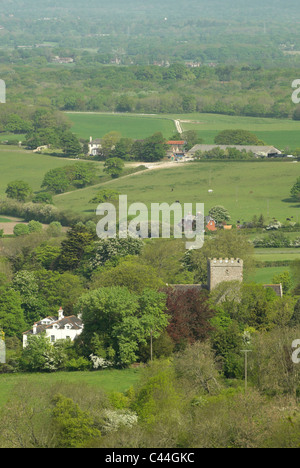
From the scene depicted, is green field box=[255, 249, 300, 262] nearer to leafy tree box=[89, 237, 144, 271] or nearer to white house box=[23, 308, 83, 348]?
leafy tree box=[89, 237, 144, 271]

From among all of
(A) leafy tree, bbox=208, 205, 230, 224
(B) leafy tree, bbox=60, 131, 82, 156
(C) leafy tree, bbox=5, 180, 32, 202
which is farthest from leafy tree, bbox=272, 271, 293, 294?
(B) leafy tree, bbox=60, 131, 82, 156

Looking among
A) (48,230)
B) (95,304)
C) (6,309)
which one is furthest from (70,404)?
(48,230)

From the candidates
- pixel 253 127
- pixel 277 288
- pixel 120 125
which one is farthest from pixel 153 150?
pixel 277 288

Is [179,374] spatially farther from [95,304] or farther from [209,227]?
[209,227]

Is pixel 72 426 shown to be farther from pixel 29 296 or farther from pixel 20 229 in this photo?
pixel 20 229

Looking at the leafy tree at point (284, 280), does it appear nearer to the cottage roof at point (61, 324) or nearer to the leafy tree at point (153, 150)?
the cottage roof at point (61, 324)
